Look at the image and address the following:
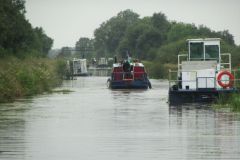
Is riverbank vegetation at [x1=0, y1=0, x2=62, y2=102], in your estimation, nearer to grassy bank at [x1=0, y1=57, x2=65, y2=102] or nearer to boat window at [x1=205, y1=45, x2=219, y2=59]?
grassy bank at [x1=0, y1=57, x2=65, y2=102]

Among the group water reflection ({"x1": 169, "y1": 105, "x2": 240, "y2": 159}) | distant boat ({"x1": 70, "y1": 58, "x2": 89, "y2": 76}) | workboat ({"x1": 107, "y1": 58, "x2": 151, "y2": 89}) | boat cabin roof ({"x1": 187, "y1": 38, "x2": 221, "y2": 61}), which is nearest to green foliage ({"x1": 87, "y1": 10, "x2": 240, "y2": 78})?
distant boat ({"x1": 70, "y1": 58, "x2": 89, "y2": 76})

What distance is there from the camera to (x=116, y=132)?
2306 cm

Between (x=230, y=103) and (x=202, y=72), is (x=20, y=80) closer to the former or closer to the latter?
(x=202, y=72)

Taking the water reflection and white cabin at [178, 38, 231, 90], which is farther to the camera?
white cabin at [178, 38, 231, 90]

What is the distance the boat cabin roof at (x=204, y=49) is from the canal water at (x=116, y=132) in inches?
248

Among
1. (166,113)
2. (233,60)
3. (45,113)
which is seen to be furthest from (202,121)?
(233,60)

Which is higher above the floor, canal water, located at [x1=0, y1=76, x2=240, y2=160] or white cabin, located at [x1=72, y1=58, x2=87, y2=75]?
white cabin, located at [x1=72, y1=58, x2=87, y2=75]

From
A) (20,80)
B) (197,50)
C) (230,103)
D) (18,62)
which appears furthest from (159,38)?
(230,103)

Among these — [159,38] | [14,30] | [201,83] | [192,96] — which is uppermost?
[159,38]

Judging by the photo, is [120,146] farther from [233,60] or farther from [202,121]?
[233,60]

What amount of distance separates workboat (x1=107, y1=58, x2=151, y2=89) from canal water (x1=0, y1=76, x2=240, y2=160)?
2045 centimetres

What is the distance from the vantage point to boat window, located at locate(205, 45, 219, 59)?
4069 centimetres

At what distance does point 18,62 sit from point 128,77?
29.3ft

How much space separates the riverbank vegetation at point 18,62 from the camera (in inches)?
1624
